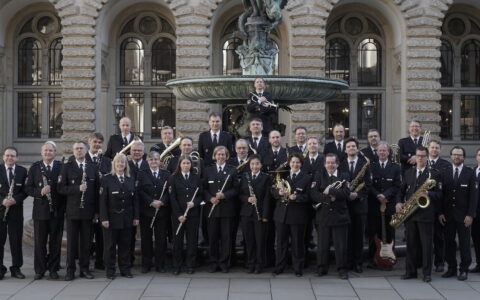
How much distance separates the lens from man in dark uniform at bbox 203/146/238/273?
10.0 m

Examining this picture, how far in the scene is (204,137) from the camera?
11.4 meters

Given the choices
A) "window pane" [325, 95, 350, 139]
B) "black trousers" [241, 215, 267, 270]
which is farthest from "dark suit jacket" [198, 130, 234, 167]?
"window pane" [325, 95, 350, 139]

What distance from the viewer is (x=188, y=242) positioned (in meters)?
10.1

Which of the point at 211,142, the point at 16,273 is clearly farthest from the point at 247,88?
the point at 16,273

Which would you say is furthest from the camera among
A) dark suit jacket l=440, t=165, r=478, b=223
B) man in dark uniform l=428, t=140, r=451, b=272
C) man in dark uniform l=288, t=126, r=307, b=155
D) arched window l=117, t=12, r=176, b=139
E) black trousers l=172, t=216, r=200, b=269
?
arched window l=117, t=12, r=176, b=139

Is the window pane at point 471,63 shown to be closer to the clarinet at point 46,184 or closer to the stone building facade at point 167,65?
the stone building facade at point 167,65

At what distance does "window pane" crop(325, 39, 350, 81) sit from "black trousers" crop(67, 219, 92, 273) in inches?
846

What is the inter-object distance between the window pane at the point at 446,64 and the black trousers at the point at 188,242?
73.6 ft

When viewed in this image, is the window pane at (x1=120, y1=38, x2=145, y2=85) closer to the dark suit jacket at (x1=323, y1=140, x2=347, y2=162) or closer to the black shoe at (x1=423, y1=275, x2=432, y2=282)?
the dark suit jacket at (x1=323, y1=140, x2=347, y2=162)

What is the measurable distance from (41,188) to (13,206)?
1.91 ft

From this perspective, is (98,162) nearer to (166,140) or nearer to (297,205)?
(166,140)

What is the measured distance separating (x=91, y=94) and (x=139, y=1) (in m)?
4.61

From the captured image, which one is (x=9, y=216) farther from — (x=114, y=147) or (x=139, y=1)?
(x=139, y=1)

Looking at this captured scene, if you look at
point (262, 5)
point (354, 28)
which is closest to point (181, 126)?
point (354, 28)
